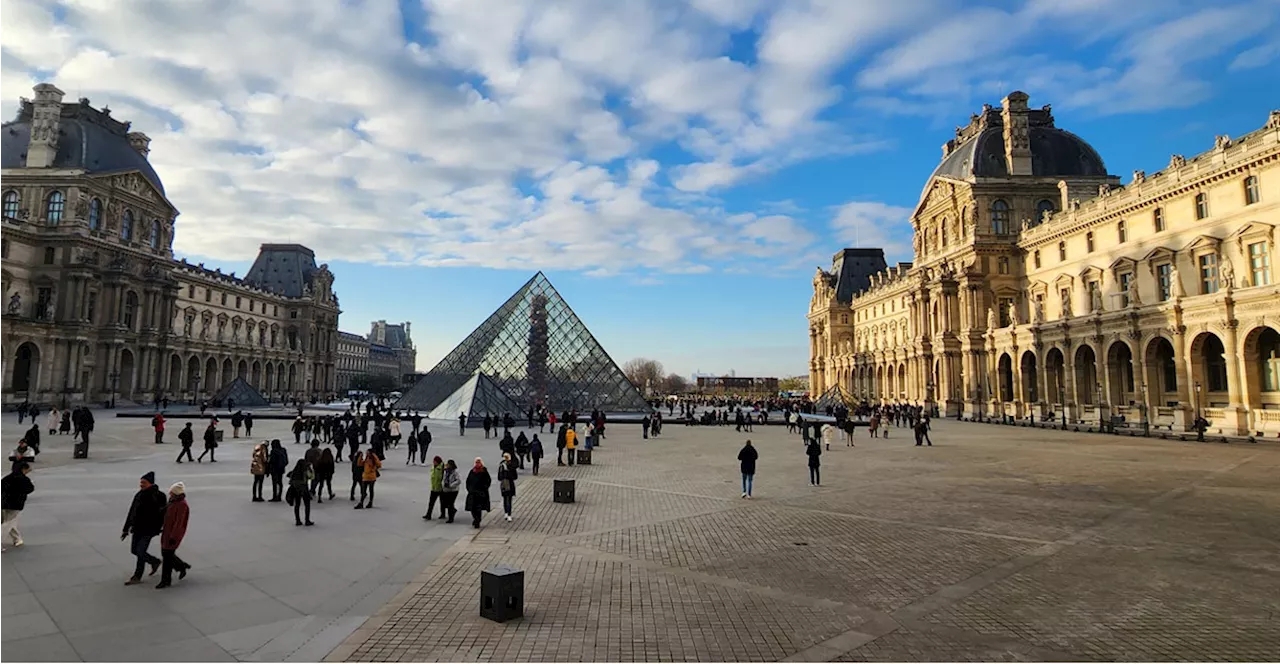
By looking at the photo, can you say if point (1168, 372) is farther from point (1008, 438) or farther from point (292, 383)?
point (292, 383)

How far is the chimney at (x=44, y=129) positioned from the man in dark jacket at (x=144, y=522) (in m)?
56.1

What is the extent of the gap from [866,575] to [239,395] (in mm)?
52851

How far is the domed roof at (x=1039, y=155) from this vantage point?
44125 millimetres

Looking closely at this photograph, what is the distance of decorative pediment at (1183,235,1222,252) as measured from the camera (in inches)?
1085

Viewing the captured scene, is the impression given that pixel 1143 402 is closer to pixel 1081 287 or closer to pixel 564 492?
pixel 1081 287

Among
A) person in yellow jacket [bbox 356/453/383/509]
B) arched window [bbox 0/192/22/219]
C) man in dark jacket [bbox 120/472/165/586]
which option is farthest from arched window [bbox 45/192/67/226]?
man in dark jacket [bbox 120/472/165/586]

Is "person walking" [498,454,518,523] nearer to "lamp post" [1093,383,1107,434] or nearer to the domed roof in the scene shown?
"lamp post" [1093,383,1107,434]

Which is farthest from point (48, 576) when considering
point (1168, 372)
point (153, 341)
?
point (153, 341)

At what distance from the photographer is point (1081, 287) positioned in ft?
119

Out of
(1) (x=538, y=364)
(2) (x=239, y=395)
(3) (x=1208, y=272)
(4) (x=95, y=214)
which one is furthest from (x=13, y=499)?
(4) (x=95, y=214)

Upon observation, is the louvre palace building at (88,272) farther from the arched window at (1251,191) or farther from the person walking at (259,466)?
the arched window at (1251,191)

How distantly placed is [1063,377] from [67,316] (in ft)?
213

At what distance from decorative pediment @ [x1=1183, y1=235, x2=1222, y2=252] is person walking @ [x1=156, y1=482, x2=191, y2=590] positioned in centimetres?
3677

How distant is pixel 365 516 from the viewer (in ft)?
31.6
